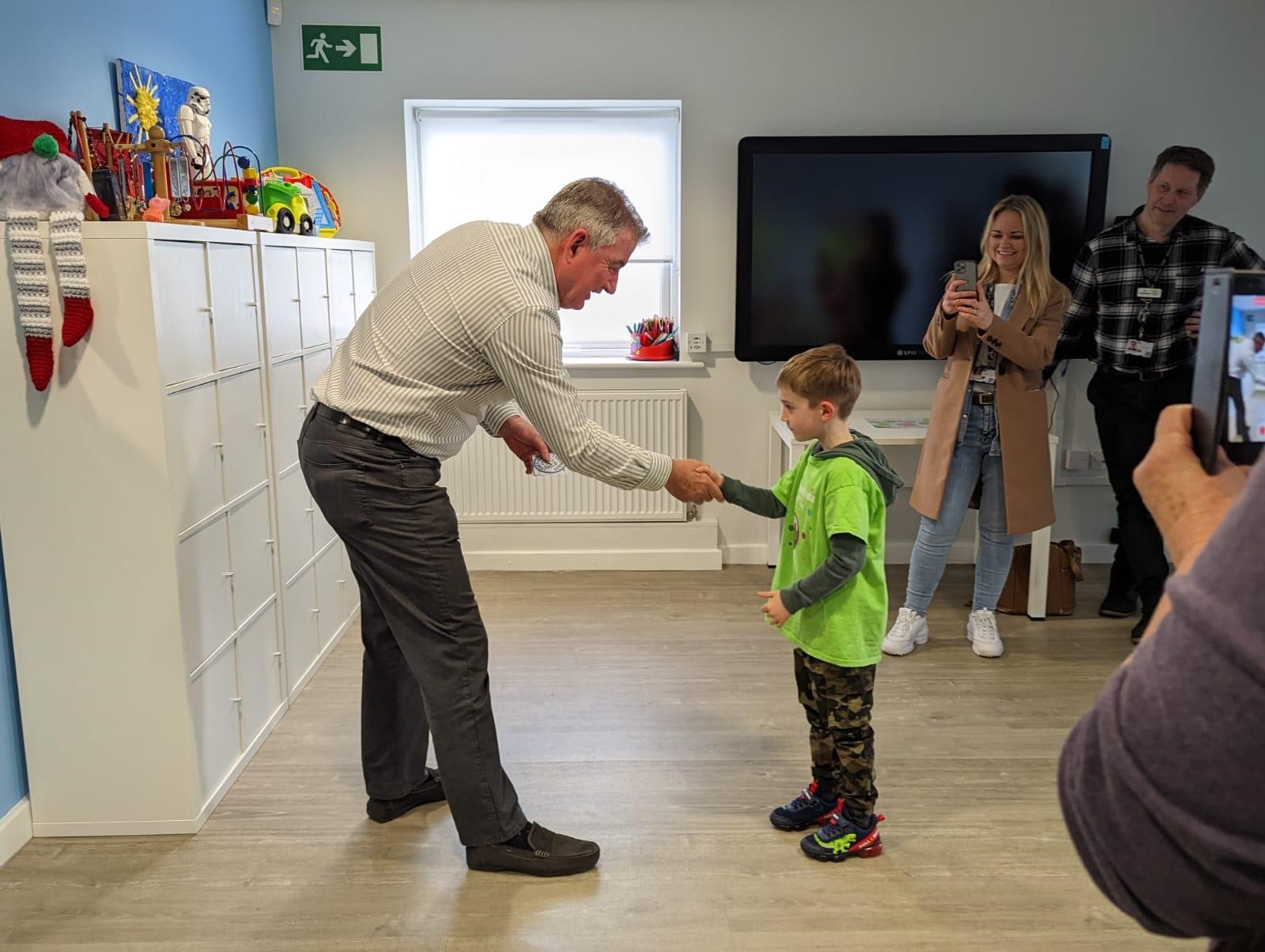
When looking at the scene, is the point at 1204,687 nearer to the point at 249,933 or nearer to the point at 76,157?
the point at 249,933

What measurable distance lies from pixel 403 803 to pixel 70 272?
1.39 metres

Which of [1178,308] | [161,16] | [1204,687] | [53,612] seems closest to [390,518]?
[53,612]

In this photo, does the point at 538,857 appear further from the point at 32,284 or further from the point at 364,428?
the point at 32,284

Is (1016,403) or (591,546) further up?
(1016,403)

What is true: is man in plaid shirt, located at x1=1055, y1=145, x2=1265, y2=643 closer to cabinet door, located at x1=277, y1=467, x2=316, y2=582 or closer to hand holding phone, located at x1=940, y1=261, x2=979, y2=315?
hand holding phone, located at x1=940, y1=261, x2=979, y2=315

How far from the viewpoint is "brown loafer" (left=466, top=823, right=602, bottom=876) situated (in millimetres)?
2160

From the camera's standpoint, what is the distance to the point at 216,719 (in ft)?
8.05

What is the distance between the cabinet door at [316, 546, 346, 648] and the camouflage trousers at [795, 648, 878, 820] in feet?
5.83

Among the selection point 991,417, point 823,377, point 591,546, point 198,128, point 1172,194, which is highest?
point 198,128

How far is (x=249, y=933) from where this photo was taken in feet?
6.48

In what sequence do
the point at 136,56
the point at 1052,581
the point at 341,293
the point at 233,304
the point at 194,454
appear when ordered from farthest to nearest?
the point at 1052,581
the point at 341,293
the point at 136,56
the point at 233,304
the point at 194,454

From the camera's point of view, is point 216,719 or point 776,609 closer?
point 776,609

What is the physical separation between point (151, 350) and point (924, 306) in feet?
10.0

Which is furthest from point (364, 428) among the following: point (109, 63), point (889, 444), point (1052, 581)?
point (1052, 581)
